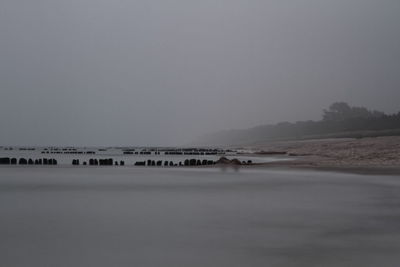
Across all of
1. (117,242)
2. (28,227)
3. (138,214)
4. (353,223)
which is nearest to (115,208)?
(138,214)

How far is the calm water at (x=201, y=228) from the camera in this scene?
6887 millimetres

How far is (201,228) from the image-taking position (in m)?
9.45

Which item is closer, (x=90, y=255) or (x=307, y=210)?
(x=90, y=255)

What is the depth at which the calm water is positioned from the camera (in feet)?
22.6

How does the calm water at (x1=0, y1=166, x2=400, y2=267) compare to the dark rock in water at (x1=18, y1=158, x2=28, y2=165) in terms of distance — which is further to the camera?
the dark rock in water at (x1=18, y1=158, x2=28, y2=165)

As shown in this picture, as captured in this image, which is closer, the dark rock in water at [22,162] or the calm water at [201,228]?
the calm water at [201,228]

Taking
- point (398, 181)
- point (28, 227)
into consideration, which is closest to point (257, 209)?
point (28, 227)

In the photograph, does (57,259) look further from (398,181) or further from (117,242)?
(398,181)

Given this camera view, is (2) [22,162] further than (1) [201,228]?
Yes

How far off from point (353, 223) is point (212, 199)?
5513 millimetres

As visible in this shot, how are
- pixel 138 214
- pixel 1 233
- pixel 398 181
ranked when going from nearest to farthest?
pixel 1 233 → pixel 138 214 → pixel 398 181

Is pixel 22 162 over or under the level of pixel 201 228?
over

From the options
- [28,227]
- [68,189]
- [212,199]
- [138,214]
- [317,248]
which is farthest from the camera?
[68,189]

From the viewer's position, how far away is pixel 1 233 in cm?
870
